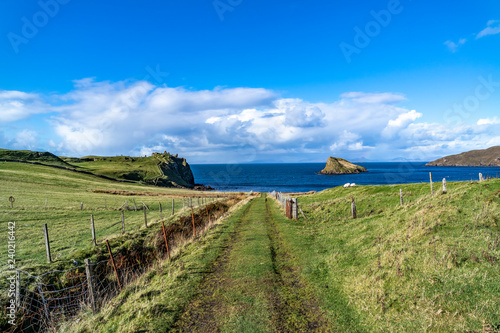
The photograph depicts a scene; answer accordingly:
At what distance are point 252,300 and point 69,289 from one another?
10.1 m

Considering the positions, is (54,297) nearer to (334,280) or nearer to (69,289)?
(69,289)

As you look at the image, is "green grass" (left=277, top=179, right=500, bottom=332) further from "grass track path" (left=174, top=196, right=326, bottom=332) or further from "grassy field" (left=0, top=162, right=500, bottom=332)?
"grass track path" (left=174, top=196, right=326, bottom=332)

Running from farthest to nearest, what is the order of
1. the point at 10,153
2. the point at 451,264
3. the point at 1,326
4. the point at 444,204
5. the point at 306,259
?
the point at 10,153, the point at 444,204, the point at 306,259, the point at 1,326, the point at 451,264

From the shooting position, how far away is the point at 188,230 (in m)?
25.8

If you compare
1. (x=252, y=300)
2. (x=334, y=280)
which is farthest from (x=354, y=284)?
(x=252, y=300)

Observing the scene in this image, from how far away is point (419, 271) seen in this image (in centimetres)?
914

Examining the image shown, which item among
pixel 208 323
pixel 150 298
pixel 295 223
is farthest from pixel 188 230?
pixel 208 323

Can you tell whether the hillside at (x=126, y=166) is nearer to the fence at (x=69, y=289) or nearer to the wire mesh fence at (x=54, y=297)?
the fence at (x=69, y=289)

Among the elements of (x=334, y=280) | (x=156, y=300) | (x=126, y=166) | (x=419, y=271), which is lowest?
(x=334, y=280)

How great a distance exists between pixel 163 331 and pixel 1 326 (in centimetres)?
756

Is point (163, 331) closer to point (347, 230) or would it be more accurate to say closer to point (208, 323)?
point (208, 323)

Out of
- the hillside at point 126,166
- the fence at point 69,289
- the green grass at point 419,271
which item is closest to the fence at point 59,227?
the fence at point 69,289

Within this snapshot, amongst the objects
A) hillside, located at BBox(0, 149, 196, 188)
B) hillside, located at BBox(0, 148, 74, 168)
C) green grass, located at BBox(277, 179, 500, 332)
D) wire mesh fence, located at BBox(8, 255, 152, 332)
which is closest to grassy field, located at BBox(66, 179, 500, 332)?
green grass, located at BBox(277, 179, 500, 332)

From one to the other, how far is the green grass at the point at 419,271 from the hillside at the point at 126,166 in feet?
337
